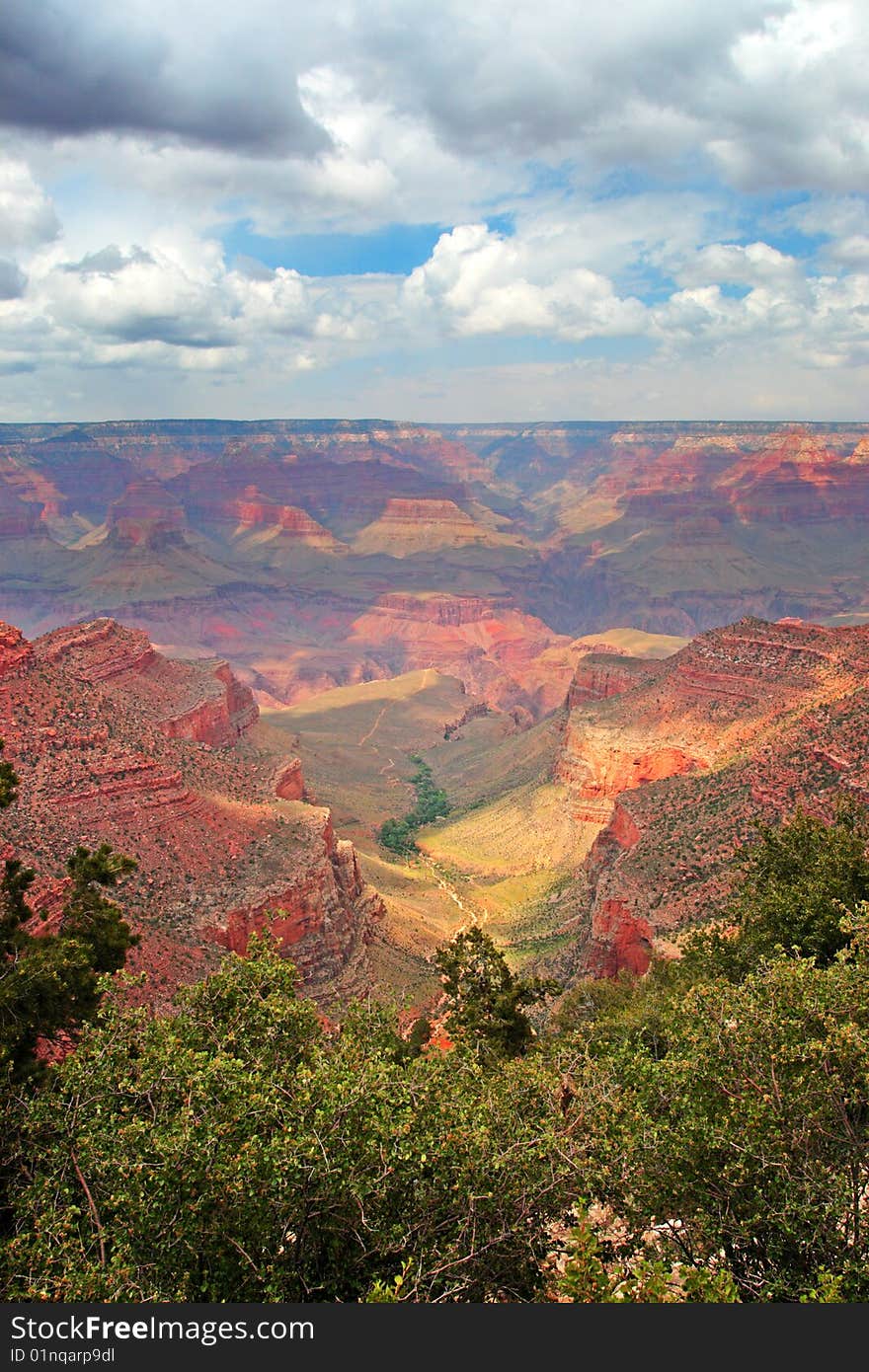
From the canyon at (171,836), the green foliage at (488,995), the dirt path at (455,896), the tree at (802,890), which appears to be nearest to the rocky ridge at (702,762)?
the tree at (802,890)

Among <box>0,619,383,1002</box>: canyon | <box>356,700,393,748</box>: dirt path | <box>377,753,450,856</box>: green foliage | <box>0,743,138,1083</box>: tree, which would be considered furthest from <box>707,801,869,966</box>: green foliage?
<box>356,700,393,748</box>: dirt path

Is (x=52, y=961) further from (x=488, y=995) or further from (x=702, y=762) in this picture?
(x=702, y=762)

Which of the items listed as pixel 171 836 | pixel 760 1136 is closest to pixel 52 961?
pixel 760 1136

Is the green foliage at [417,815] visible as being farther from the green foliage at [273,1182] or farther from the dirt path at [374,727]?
the green foliage at [273,1182]

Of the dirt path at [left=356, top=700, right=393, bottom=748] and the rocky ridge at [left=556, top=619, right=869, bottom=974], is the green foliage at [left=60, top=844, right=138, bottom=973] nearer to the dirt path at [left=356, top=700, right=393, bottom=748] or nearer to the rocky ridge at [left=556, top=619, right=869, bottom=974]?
the rocky ridge at [left=556, top=619, right=869, bottom=974]

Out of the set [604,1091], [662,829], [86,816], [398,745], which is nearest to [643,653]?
[398,745]
